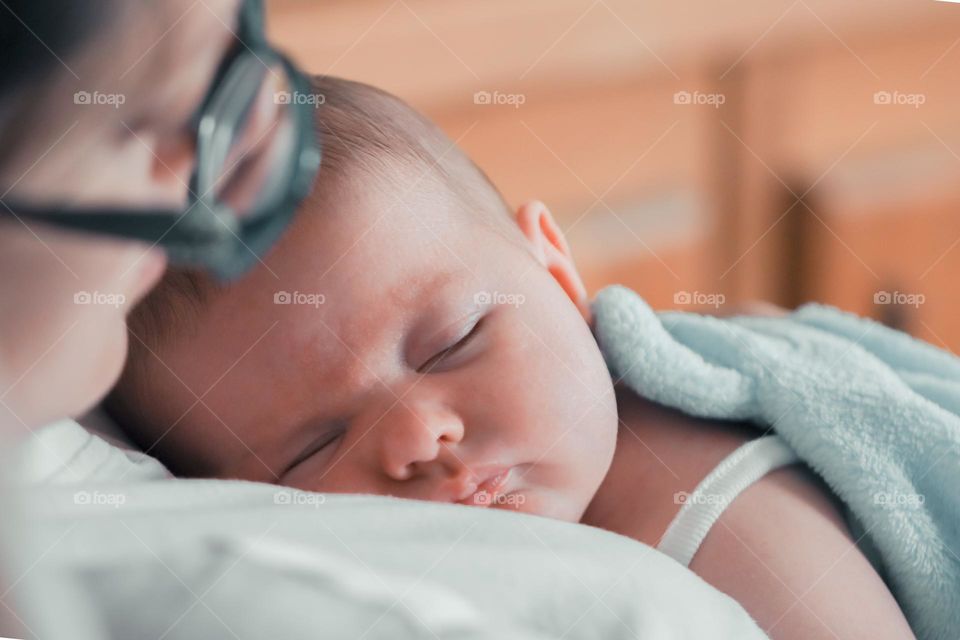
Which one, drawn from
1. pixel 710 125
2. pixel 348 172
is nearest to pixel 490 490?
pixel 348 172

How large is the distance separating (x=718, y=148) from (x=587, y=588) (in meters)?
0.77

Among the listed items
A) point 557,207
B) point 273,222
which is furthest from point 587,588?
point 557,207

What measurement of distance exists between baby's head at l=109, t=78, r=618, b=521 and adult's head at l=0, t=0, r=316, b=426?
0.12 meters

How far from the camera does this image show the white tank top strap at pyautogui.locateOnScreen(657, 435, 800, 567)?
523 millimetres

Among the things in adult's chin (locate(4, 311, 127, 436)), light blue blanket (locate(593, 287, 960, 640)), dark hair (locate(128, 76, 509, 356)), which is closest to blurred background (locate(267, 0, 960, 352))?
dark hair (locate(128, 76, 509, 356))

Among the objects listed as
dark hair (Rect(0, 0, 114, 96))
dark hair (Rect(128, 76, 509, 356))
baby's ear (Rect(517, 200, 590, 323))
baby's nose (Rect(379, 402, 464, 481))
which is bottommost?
baby's nose (Rect(379, 402, 464, 481))

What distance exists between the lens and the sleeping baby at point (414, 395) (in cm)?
50

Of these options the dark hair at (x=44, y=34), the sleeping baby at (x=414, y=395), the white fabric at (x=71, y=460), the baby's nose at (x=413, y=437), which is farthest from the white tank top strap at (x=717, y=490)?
the dark hair at (x=44, y=34)

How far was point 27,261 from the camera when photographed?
35 cm

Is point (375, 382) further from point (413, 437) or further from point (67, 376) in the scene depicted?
point (67, 376)

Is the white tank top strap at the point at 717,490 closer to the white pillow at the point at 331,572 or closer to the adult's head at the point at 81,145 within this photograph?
the white pillow at the point at 331,572

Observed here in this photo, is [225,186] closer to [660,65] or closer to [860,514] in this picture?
[860,514]

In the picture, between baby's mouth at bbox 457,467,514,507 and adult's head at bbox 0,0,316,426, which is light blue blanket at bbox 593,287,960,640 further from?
adult's head at bbox 0,0,316,426

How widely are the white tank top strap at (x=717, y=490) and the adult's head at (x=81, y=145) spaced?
0.28 metres
